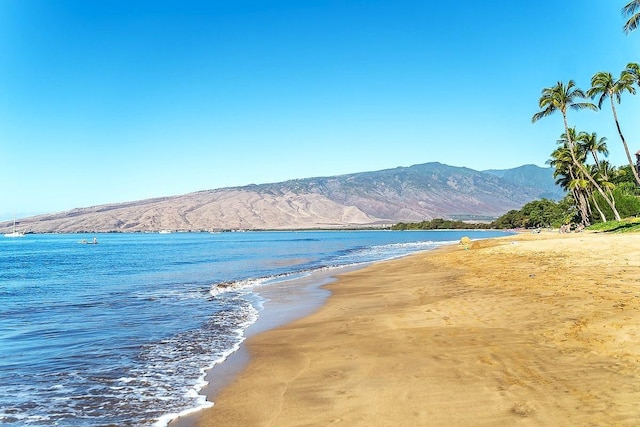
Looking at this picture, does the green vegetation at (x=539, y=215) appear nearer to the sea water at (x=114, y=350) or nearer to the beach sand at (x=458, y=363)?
the beach sand at (x=458, y=363)

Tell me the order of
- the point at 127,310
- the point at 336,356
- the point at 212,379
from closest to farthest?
the point at 212,379
the point at 336,356
the point at 127,310

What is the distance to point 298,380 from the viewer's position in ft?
26.6

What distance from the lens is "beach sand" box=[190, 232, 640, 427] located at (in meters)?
5.98

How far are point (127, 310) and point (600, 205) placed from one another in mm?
65380

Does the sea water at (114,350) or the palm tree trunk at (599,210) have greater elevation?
the palm tree trunk at (599,210)

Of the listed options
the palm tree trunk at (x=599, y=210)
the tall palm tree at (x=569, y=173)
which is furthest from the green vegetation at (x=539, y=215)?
the palm tree trunk at (x=599, y=210)

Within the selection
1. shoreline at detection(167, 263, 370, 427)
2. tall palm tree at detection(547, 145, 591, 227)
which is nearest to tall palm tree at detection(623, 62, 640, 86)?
tall palm tree at detection(547, 145, 591, 227)

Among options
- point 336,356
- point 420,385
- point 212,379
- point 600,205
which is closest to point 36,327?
point 212,379

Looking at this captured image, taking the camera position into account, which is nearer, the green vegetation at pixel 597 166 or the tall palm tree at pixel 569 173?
the green vegetation at pixel 597 166

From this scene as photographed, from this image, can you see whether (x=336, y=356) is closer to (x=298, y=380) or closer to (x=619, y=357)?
(x=298, y=380)

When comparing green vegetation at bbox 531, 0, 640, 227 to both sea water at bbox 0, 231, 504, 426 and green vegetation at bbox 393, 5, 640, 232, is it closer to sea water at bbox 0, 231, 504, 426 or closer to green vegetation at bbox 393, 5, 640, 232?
green vegetation at bbox 393, 5, 640, 232

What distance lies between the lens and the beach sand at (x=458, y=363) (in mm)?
5980

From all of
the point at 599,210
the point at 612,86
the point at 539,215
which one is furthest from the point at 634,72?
the point at 539,215

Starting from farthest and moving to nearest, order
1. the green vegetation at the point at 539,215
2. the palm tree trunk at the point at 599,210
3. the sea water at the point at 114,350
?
the green vegetation at the point at 539,215, the palm tree trunk at the point at 599,210, the sea water at the point at 114,350
